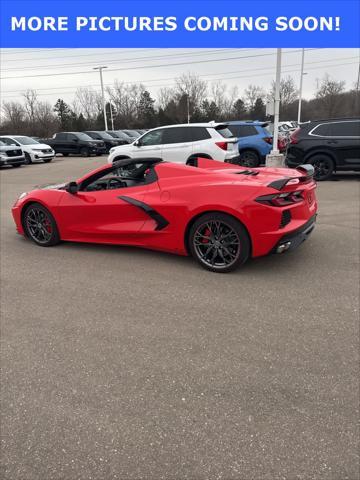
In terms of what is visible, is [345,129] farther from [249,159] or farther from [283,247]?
[283,247]

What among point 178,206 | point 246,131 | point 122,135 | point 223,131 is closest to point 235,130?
point 246,131

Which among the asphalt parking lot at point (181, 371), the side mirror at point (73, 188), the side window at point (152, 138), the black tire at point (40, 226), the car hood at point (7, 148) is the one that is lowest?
the asphalt parking lot at point (181, 371)

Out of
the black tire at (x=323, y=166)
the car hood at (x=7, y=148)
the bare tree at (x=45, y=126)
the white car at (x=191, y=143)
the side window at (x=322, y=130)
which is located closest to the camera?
the side window at (x=322, y=130)

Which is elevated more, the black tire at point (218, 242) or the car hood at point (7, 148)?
the car hood at point (7, 148)

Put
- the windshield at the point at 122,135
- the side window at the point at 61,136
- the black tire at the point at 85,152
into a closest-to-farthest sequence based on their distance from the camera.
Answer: the black tire at the point at 85,152
the side window at the point at 61,136
the windshield at the point at 122,135

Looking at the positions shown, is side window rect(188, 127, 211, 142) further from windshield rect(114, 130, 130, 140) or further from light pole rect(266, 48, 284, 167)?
windshield rect(114, 130, 130, 140)

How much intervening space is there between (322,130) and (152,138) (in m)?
5.04

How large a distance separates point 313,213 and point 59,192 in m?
3.54

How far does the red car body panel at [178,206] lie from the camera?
4.27 m

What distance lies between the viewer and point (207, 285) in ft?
14.0

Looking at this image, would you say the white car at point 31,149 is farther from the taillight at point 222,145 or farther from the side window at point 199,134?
the taillight at point 222,145

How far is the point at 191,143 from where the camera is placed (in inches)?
457

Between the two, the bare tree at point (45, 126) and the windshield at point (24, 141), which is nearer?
the windshield at point (24, 141)

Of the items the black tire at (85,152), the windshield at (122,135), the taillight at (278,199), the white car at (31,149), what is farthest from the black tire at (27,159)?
the taillight at (278,199)
